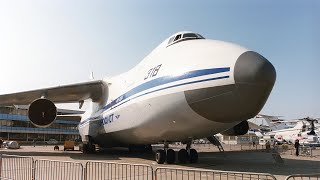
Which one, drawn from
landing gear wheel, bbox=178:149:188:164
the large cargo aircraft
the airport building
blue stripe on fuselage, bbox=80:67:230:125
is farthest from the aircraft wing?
the airport building

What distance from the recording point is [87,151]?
21.3m

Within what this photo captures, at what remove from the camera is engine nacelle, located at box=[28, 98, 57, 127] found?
55.4 ft

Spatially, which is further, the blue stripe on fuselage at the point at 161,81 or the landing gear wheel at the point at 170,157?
the landing gear wheel at the point at 170,157

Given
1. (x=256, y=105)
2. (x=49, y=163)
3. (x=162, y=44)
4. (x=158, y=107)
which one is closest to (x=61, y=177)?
(x=49, y=163)

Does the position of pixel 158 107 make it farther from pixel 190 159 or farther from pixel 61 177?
pixel 61 177

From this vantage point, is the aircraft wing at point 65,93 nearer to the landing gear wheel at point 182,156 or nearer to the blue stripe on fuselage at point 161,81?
the blue stripe on fuselage at point 161,81

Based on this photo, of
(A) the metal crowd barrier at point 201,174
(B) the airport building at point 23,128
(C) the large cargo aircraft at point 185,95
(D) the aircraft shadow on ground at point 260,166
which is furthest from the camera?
(B) the airport building at point 23,128

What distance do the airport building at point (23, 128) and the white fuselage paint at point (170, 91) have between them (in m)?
57.2

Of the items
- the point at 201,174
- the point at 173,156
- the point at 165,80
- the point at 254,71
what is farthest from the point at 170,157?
the point at 254,71

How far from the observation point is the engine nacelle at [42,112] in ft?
55.4

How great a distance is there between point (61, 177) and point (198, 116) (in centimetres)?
437

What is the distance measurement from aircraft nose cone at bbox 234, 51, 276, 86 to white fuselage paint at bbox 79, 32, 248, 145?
199 millimetres

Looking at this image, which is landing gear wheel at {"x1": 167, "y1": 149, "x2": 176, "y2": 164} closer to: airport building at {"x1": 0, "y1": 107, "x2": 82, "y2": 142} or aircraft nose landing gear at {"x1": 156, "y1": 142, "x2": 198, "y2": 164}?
aircraft nose landing gear at {"x1": 156, "y1": 142, "x2": 198, "y2": 164}

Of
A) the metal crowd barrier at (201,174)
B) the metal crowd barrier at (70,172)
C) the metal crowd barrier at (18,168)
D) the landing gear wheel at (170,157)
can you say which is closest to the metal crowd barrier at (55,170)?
the metal crowd barrier at (70,172)
